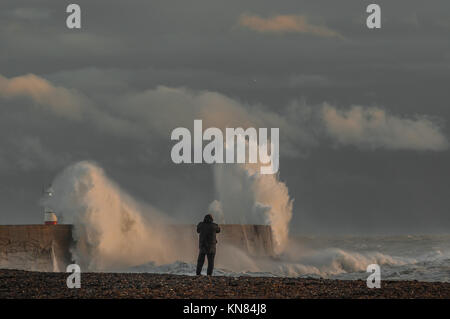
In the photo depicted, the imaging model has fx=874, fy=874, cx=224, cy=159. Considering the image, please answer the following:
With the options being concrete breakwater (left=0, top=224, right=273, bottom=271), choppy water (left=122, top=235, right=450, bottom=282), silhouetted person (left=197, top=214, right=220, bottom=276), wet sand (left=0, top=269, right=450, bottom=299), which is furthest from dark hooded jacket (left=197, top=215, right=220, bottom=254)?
concrete breakwater (left=0, top=224, right=273, bottom=271)

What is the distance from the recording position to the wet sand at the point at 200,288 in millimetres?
11359

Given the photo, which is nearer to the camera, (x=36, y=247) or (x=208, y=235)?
(x=208, y=235)

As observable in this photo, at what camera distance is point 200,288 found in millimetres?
12000

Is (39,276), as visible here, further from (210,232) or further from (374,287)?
(374,287)

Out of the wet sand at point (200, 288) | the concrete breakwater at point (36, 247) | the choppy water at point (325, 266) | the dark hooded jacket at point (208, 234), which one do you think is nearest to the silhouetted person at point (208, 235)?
the dark hooded jacket at point (208, 234)

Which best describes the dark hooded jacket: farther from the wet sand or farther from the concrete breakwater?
the concrete breakwater

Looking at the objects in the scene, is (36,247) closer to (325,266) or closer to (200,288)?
(200,288)

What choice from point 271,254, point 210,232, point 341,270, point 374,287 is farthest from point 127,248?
point 374,287

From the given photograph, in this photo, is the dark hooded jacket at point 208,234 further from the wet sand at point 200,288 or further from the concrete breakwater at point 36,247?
the concrete breakwater at point 36,247

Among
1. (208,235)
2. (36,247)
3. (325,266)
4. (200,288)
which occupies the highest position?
(325,266)

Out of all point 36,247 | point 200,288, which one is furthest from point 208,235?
point 36,247

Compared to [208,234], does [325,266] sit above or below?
above

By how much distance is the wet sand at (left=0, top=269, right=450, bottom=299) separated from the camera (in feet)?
37.3

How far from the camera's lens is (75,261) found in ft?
68.6
